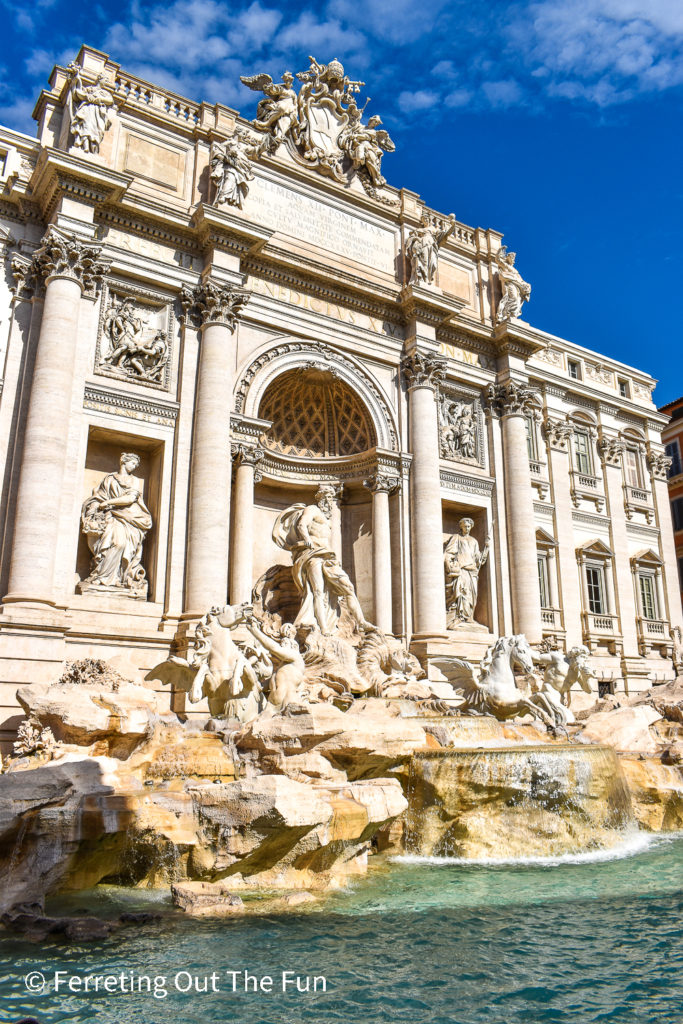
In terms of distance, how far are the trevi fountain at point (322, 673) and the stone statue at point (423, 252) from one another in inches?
3.0

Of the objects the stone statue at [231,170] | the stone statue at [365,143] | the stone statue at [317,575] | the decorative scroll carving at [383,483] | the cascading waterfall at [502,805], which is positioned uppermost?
the stone statue at [365,143]

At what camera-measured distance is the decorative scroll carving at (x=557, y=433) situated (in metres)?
26.0

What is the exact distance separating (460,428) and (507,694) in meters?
9.73

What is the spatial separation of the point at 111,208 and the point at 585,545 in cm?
1733

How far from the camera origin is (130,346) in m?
17.8

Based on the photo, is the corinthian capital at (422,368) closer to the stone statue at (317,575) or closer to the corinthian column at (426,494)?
the corinthian column at (426,494)

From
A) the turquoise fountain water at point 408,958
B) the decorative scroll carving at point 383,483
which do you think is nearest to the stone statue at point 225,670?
the turquoise fountain water at point 408,958

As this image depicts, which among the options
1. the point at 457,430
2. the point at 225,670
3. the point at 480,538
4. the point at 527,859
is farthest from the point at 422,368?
the point at 527,859

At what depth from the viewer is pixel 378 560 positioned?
20.5m

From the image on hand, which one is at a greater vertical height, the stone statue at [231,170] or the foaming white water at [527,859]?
the stone statue at [231,170]

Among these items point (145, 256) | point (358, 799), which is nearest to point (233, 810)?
point (358, 799)

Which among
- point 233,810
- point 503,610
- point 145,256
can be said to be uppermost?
point 145,256

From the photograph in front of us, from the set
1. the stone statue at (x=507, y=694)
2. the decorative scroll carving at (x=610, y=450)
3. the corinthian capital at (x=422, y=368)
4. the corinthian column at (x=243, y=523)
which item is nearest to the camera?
the stone statue at (x=507, y=694)

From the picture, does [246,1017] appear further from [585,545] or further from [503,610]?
[585,545]
